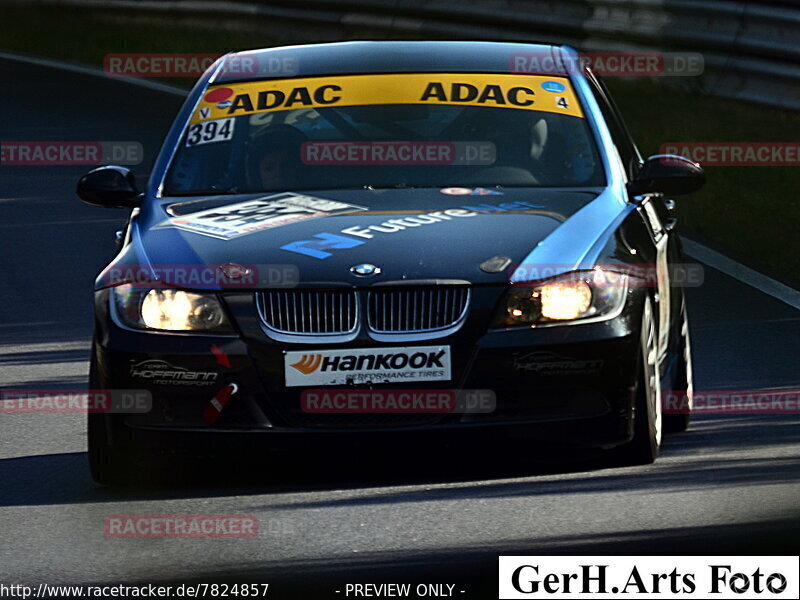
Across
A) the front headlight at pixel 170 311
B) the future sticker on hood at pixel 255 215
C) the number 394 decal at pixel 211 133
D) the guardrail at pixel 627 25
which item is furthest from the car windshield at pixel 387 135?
the guardrail at pixel 627 25

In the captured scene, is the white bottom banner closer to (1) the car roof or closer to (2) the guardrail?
(1) the car roof

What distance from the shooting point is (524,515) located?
6.57 meters

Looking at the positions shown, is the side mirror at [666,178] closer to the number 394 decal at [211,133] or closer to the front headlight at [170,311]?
the number 394 decal at [211,133]

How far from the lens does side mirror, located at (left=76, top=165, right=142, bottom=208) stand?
8.20m

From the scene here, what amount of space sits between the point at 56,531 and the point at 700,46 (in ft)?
42.4

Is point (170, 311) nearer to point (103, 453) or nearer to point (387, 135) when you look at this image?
point (103, 453)

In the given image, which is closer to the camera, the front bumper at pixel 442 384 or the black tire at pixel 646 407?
the front bumper at pixel 442 384

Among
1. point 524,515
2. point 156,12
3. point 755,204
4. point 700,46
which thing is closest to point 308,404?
point 524,515

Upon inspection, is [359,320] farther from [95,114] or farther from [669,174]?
[95,114]

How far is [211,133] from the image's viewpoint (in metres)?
8.40

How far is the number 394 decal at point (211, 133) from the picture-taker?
8.38 meters

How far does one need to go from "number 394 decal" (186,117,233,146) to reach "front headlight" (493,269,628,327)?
6.47ft

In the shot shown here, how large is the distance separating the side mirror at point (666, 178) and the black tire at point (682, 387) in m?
0.66

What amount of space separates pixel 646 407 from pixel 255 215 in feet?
5.30
